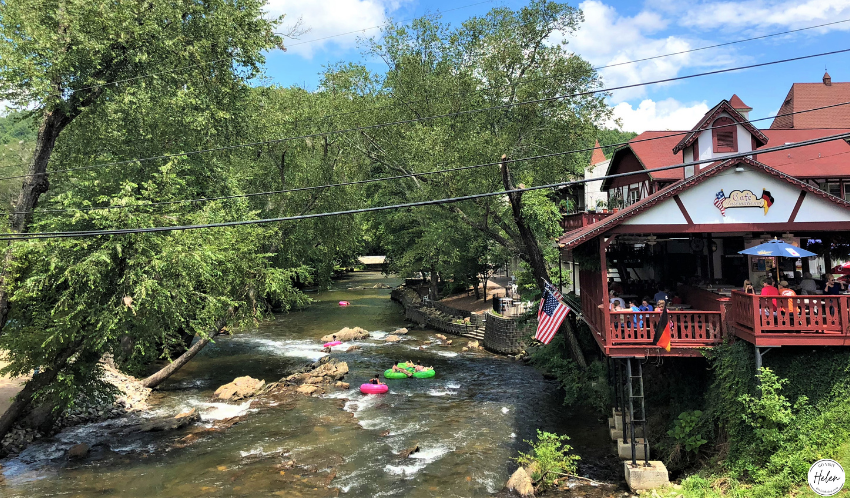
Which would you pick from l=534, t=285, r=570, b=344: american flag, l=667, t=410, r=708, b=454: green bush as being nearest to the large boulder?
l=534, t=285, r=570, b=344: american flag

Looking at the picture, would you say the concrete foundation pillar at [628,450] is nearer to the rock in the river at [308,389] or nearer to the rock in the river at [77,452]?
the rock in the river at [308,389]

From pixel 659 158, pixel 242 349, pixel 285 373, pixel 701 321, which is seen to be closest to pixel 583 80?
Result: pixel 659 158

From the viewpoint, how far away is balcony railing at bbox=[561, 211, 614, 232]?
24062 mm

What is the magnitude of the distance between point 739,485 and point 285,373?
2226 cm

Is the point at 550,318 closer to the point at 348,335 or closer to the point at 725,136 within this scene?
the point at 725,136

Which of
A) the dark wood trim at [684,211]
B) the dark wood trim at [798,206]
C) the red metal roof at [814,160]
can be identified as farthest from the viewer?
the red metal roof at [814,160]

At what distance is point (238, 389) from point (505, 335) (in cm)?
1545

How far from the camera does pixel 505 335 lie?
104 ft

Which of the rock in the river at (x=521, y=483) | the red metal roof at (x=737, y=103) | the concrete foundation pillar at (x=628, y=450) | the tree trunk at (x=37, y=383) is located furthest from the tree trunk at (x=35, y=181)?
the red metal roof at (x=737, y=103)

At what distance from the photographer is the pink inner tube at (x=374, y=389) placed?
79.3ft

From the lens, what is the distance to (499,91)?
3130 centimetres

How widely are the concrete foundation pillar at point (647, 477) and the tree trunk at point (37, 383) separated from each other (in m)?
16.7

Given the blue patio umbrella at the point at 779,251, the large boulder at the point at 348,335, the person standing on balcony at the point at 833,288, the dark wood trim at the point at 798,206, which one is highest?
the dark wood trim at the point at 798,206

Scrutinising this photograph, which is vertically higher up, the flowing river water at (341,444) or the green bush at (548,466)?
the green bush at (548,466)
